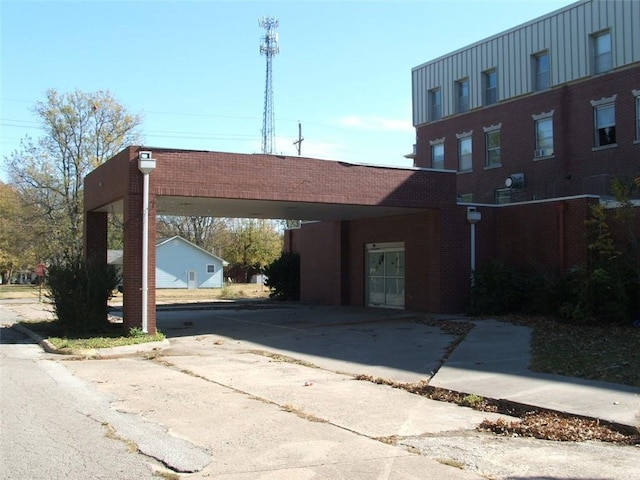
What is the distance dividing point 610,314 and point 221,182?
11319 millimetres

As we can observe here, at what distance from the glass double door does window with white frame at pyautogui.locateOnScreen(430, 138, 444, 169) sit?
9.07 m

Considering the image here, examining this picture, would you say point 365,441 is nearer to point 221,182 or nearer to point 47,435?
point 47,435

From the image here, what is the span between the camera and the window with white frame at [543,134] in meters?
27.4

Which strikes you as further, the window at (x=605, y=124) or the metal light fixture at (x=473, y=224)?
the window at (x=605, y=124)

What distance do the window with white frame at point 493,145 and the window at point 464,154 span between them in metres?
1.05

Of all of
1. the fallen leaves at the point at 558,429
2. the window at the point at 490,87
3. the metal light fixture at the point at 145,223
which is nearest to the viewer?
the fallen leaves at the point at 558,429

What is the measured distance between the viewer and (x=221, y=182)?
1745 centimetres

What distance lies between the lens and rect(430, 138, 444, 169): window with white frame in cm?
3316

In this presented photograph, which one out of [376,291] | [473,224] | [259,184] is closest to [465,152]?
[376,291]

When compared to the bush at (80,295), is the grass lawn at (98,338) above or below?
below

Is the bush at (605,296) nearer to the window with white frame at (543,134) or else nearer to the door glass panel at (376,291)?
the door glass panel at (376,291)

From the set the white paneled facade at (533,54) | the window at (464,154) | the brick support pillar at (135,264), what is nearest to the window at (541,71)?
the white paneled facade at (533,54)

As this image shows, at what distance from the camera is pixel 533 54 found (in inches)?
1117

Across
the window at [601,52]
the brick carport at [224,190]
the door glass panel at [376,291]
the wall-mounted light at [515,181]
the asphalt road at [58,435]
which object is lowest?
the asphalt road at [58,435]
